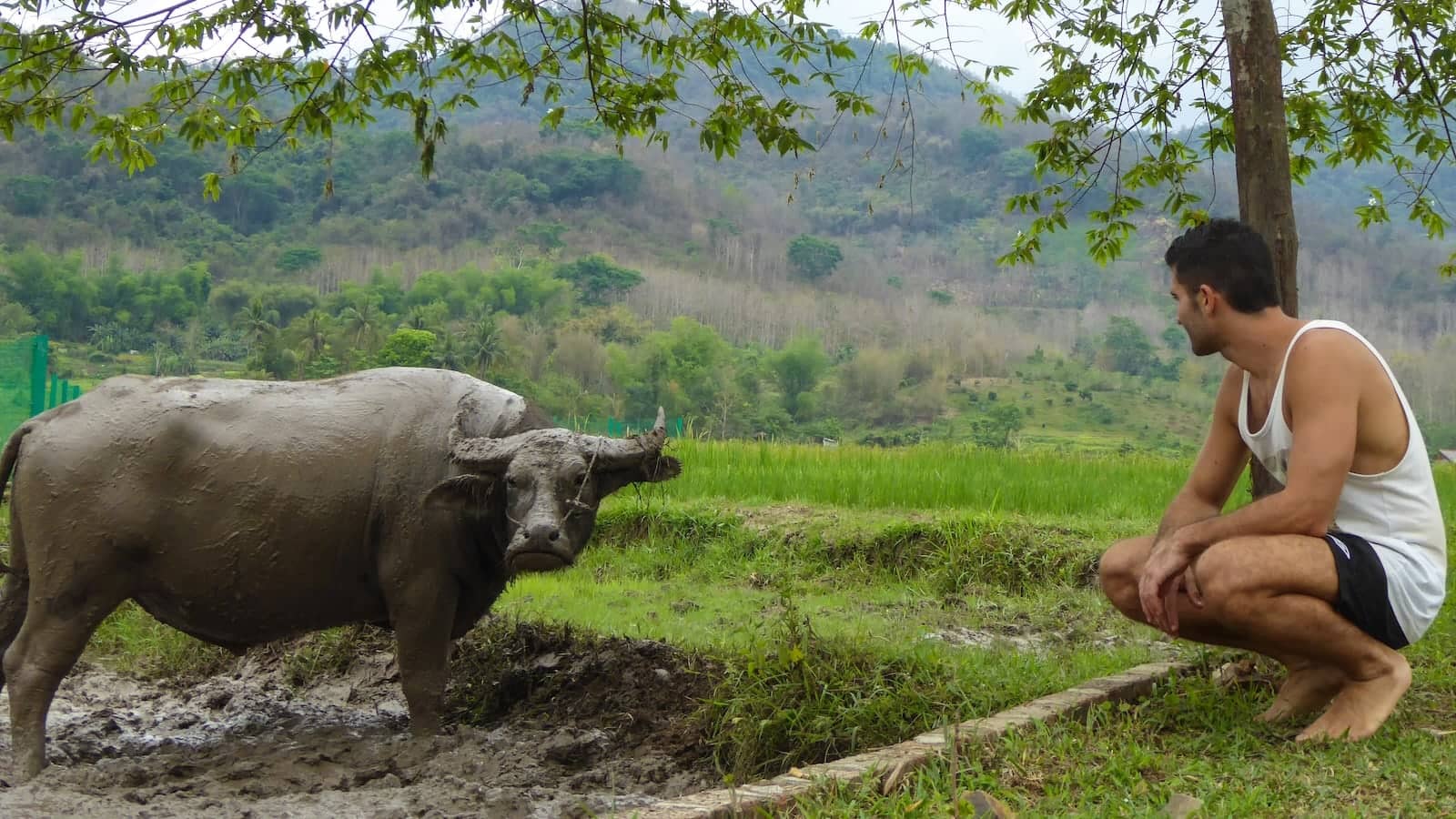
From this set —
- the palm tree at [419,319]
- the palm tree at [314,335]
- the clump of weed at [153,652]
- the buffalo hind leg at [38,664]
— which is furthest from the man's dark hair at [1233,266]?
the palm tree at [419,319]

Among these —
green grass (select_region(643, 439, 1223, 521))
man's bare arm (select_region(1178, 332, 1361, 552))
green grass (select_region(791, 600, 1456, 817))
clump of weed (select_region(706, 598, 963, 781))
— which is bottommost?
green grass (select_region(643, 439, 1223, 521))

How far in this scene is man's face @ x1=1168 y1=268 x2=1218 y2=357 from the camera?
3336 mm

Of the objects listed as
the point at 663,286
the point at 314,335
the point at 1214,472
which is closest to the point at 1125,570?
the point at 1214,472

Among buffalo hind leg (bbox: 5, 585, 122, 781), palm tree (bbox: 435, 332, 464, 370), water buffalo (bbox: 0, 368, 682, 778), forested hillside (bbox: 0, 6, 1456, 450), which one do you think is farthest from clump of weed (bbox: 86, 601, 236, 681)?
palm tree (bbox: 435, 332, 464, 370)

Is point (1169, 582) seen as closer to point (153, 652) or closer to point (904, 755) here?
point (904, 755)

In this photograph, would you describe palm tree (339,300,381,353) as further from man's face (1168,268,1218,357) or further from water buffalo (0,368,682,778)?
man's face (1168,268,1218,357)

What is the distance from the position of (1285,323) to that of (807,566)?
14.5 feet

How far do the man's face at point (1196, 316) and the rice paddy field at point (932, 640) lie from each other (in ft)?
3.40

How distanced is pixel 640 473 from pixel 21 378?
10068mm

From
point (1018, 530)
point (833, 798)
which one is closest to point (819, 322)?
point (1018, 530)

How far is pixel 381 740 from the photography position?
4602mm

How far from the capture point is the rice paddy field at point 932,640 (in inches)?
117

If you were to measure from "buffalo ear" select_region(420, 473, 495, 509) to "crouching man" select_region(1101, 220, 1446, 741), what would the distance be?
208 centimetres

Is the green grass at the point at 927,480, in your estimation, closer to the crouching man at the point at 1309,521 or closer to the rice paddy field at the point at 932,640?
the rice paddy field at the point at 932,640
